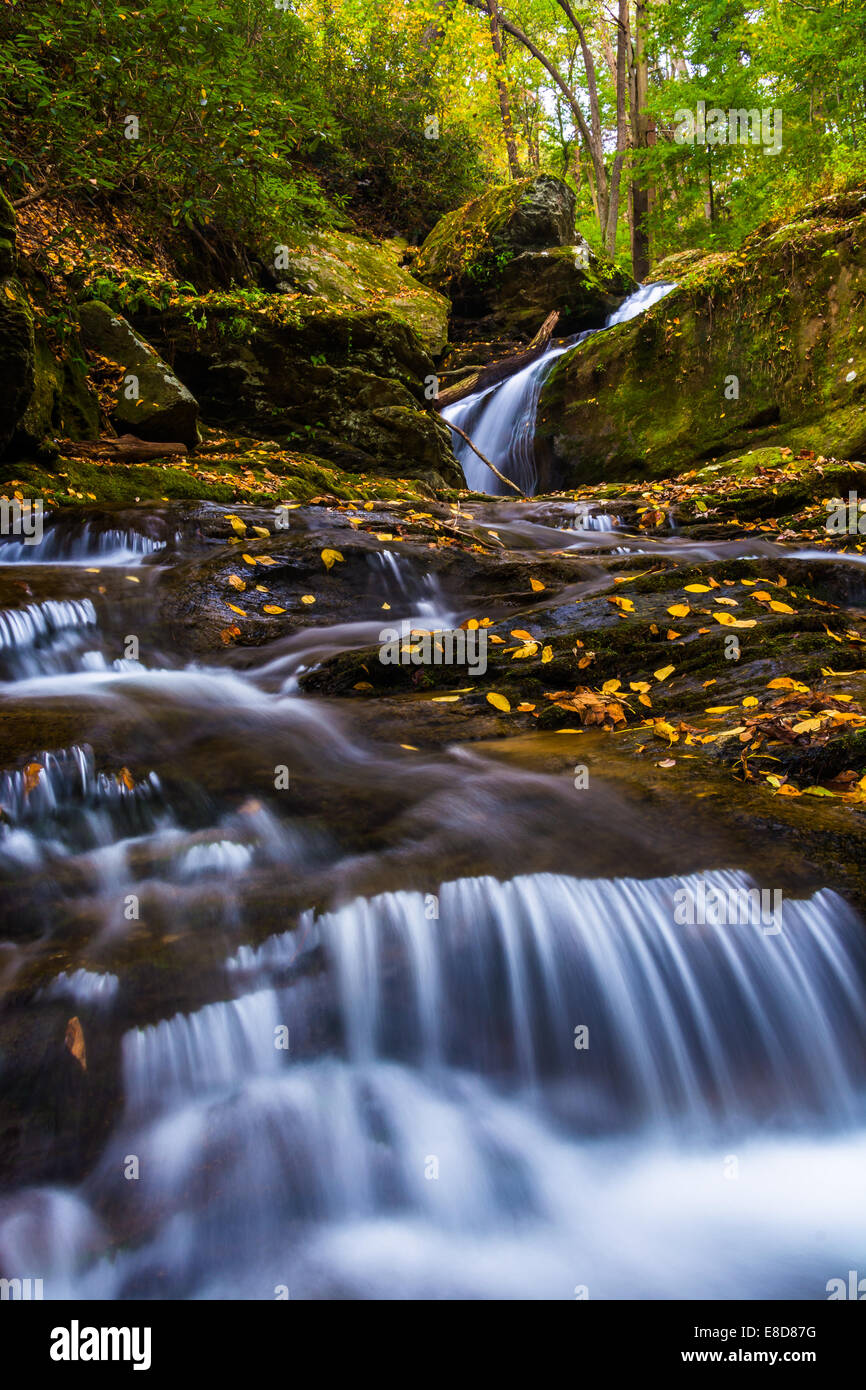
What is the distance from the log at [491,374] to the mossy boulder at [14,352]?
8.86m

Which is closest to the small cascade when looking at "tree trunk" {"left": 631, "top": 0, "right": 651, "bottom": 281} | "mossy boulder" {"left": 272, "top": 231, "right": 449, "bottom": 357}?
"mossy boulder" {"left": 272, "top": 231, "right": 449, "bottom": 357}

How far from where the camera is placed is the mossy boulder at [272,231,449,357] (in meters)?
12.7

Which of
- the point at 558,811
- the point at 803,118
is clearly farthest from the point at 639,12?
the point at 558,811

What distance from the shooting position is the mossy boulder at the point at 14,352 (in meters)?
5.81

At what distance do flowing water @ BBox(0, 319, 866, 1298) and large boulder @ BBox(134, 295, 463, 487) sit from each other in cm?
774

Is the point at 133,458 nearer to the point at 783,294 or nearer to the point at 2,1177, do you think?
the point at 2,1177

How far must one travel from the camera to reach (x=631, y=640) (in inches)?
182

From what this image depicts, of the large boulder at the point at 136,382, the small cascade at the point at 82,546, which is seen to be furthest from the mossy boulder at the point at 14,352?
the large boulder at the point at 136,382

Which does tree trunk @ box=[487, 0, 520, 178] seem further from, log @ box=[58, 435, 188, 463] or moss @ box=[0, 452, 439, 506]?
log @ box=[58, 435, 188, 463]

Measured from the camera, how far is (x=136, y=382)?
26.8ft

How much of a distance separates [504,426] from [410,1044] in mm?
12619

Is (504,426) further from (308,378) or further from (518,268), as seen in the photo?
(518,268)

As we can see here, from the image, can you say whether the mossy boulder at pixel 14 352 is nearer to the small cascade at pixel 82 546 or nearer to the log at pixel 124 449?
the small cascade at pixel 82 546

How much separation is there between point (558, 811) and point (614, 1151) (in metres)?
1.18
